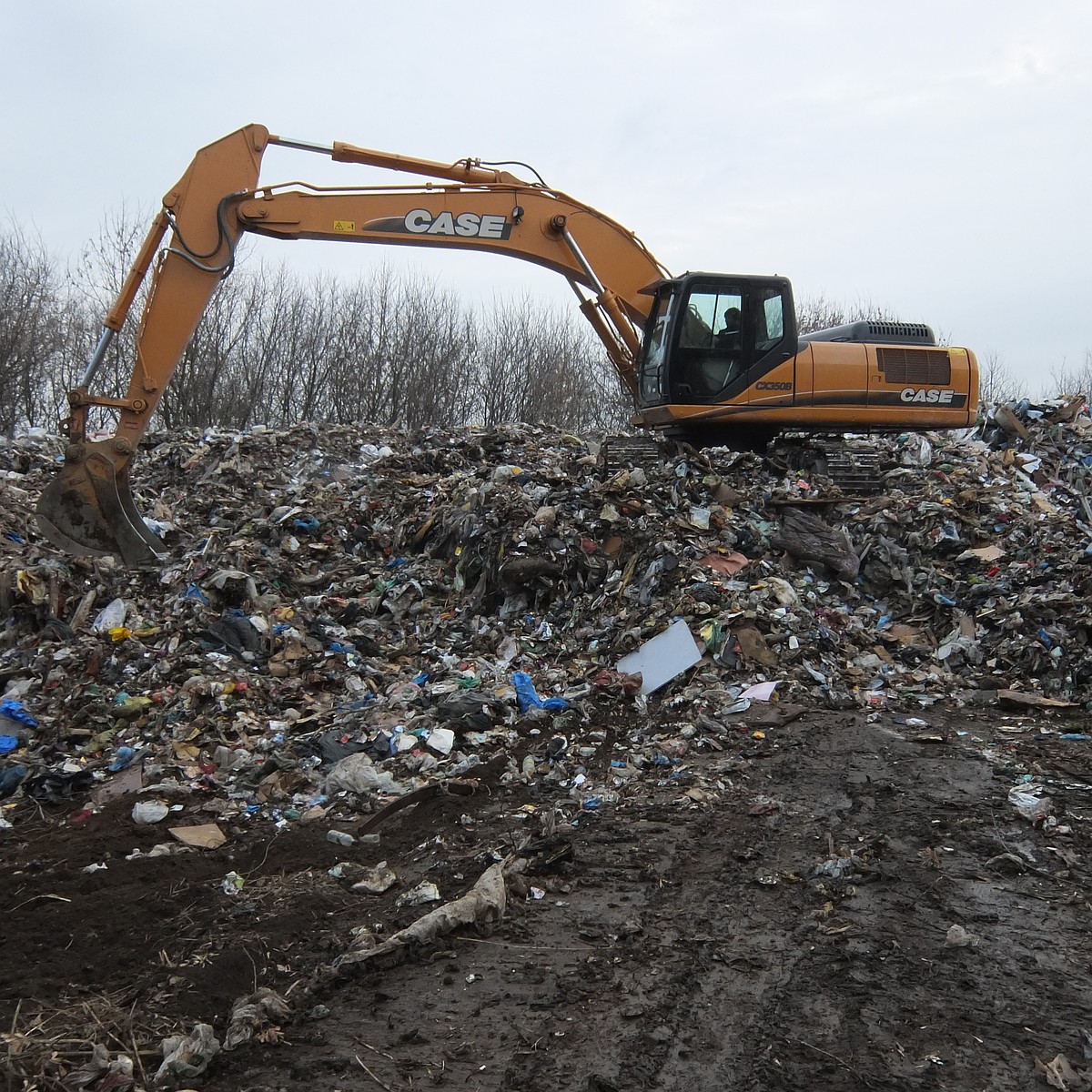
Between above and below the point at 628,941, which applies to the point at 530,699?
above

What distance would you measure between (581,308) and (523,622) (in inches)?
129

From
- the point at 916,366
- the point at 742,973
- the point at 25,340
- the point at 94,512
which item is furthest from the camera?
the point at 25,340

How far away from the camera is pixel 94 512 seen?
24.1 feet

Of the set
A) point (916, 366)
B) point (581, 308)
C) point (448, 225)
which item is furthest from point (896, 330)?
point (448, 225)

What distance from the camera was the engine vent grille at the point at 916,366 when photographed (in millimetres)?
9156

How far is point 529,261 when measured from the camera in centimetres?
884

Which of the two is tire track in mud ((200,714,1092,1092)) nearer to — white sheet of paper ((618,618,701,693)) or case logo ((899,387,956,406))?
white sheet of paper ((618,618,701,693))

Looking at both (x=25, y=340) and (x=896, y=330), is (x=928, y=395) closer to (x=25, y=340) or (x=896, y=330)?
(x=896, y=330)

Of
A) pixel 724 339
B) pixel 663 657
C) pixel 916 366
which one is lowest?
pixel 663 657

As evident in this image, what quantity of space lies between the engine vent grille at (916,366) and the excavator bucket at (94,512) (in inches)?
260

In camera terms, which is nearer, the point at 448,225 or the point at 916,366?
the point at 448,225

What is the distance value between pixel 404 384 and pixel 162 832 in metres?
18.1

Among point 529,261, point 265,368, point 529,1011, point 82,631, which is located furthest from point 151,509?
point 265,368

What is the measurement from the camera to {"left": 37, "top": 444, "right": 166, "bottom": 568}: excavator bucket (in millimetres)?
7195
